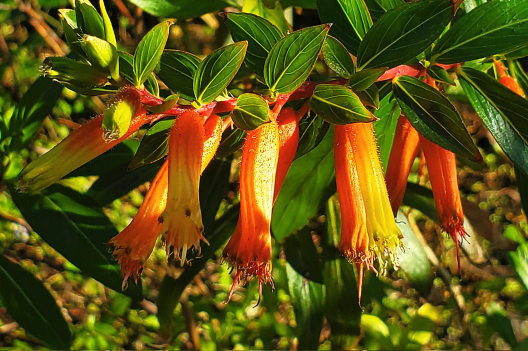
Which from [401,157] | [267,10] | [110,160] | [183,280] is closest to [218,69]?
[401,157]

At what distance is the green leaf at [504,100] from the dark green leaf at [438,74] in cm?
6

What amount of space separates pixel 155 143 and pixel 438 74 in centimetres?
46

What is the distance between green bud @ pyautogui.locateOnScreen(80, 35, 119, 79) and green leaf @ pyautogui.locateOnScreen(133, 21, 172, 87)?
5 cm

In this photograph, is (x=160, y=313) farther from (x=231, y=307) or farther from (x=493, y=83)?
(x=493, y=83)

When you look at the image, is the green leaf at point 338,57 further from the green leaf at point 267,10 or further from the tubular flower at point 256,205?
the green leaf at point 267,10

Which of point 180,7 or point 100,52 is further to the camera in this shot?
point 180,7

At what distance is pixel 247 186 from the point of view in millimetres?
656

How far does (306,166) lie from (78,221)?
49 centimetres

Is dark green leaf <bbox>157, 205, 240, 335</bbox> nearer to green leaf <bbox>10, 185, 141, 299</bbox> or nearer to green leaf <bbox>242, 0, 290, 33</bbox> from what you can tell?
green leaf <bbox>10, 185, 141, 299</bbox>

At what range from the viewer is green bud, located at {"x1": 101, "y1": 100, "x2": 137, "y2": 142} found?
50 centimetres

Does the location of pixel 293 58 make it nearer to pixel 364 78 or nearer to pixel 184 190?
pixel 364 78

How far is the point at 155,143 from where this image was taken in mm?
723

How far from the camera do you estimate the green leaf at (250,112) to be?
0.58 meters

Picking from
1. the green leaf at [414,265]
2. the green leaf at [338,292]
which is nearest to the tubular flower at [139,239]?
the green leaf at [338,292]
